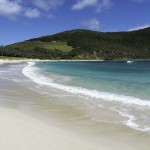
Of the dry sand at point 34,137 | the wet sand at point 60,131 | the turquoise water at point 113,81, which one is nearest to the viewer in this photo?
the dry sand at point 34,137

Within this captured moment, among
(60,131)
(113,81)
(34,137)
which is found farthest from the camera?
(113,81)

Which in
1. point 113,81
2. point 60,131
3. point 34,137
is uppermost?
point 34,137

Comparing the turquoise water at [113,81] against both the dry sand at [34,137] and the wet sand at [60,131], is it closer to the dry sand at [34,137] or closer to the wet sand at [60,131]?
the wet sand at [60,131]

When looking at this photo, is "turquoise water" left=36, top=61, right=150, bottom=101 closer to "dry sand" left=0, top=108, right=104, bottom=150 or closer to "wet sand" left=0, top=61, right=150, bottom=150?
"wet sand" left=0, top=61, right=150, bottom=150

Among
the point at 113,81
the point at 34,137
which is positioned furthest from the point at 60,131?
the point at 113,81

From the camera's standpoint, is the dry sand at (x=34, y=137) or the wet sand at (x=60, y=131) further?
the wet sand at (x=60, y=131)

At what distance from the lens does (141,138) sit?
8578mm

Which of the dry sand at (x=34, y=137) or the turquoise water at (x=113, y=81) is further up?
the dry sand at (x=34, y=137)

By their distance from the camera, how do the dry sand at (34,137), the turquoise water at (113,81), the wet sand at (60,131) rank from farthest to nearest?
1. the turquoise water at (113,81)
2. the wet sand at (60,131)
3. the dry sand at (34,137)

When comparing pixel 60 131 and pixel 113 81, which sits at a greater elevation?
pixel 60 131

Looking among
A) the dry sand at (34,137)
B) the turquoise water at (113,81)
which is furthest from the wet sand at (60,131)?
the turquoise water at (113,81)

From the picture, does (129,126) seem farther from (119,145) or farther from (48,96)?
(48,96)

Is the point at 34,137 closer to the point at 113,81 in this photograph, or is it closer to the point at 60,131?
the point at 60,131

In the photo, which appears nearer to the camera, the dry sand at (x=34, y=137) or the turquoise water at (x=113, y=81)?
the dry sand at (x=34, y=137)
